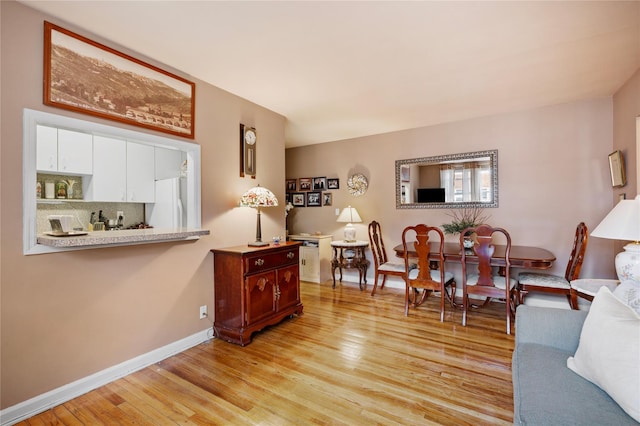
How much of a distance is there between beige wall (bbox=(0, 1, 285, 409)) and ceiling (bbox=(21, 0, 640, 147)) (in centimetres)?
34

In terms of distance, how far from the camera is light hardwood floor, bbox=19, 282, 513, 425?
1762 millimetres

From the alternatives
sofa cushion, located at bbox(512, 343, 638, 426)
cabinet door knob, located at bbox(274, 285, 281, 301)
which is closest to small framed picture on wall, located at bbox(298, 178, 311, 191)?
cabinet door knob, located at bbox(274, 285, 281, 301)

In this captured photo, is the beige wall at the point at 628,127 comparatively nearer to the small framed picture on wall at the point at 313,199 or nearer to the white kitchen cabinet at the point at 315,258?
the white kitchen cabinet at the point at 315,258

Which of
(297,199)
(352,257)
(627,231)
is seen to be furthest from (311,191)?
(627,231)

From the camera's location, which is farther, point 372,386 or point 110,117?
point 110,117

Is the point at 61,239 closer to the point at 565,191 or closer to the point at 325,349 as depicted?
the point at 325,349

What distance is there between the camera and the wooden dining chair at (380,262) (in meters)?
3.98

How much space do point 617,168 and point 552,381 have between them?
2973 millimetres

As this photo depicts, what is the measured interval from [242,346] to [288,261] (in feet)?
3.06

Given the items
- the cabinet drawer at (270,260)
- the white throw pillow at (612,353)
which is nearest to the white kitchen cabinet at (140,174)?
the cabinet drawer at (270,260)

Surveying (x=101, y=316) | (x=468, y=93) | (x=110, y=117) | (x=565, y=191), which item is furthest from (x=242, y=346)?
(x=565, y=191)

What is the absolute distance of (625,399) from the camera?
106 cm

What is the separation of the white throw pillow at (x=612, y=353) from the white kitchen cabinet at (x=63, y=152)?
3.89 m

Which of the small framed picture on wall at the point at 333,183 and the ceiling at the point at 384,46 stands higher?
the ceiling at the point at 384,46
